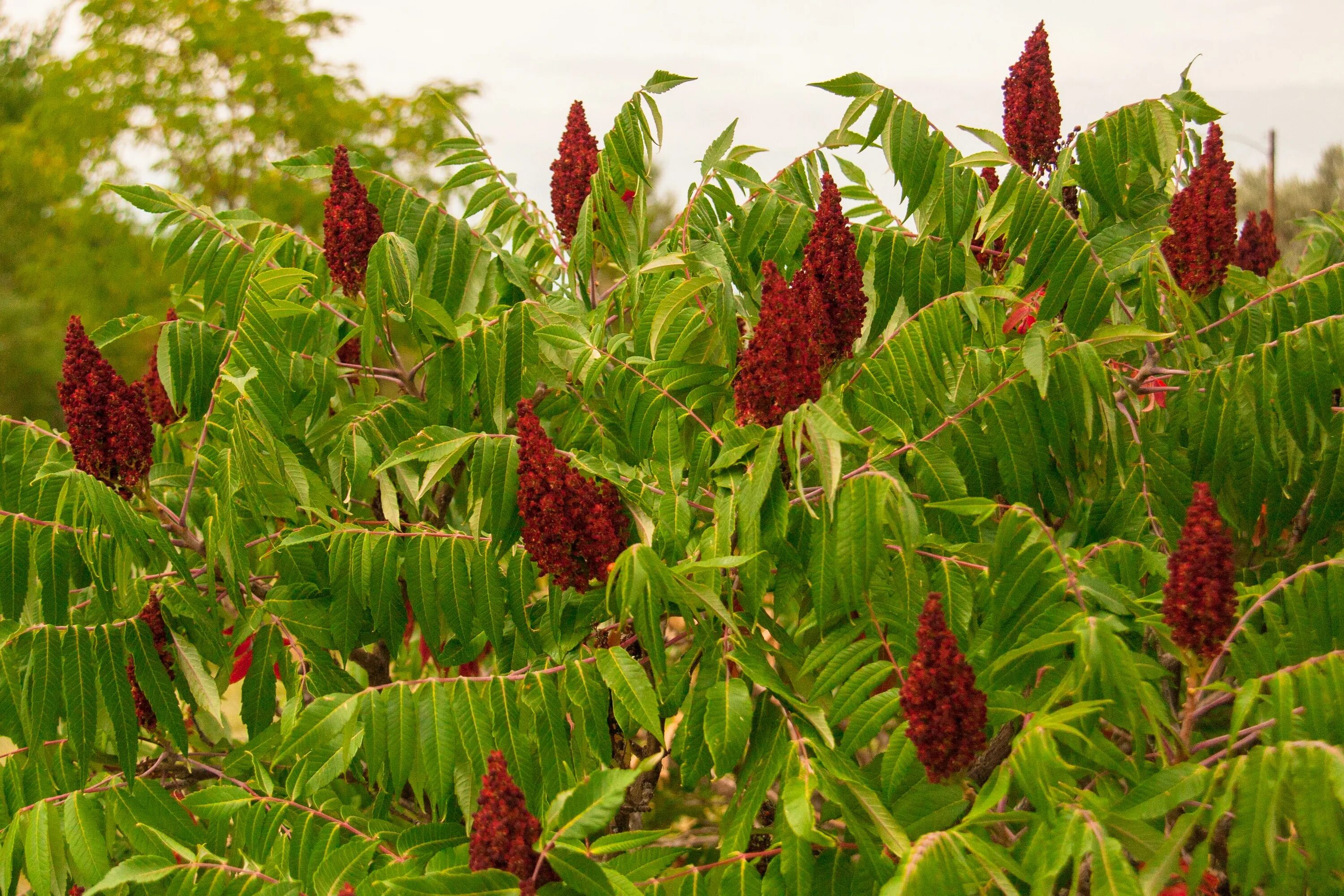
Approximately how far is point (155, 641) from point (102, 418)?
0.67 metres

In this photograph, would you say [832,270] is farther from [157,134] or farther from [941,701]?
[157,134]

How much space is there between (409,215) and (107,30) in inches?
864

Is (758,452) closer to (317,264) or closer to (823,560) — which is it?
(823,560)

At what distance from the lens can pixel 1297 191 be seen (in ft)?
75.7

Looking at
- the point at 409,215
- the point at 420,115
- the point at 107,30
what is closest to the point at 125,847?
the point at 409,215

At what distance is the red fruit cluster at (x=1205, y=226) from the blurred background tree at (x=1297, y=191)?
65.6ft

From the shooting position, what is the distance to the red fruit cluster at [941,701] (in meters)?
2.06

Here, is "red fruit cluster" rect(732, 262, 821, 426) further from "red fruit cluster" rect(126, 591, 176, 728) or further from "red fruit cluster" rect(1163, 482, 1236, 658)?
"red fruit cluster" rect(126, 591, 176, 728)

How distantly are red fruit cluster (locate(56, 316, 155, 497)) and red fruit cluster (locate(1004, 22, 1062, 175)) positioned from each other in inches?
115

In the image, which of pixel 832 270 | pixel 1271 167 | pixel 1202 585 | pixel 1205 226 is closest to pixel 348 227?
pixel 832 270

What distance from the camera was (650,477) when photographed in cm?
279

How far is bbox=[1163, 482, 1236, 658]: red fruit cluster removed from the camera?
83.4 inches

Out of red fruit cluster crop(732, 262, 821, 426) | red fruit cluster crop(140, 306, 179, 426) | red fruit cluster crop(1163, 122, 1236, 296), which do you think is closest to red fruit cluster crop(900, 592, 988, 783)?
red fruit cluster crop(732, 262, 821, 426)

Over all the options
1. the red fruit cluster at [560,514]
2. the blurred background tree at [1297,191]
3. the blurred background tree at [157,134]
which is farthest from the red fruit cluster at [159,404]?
the blurred background tree at [1297,191]
